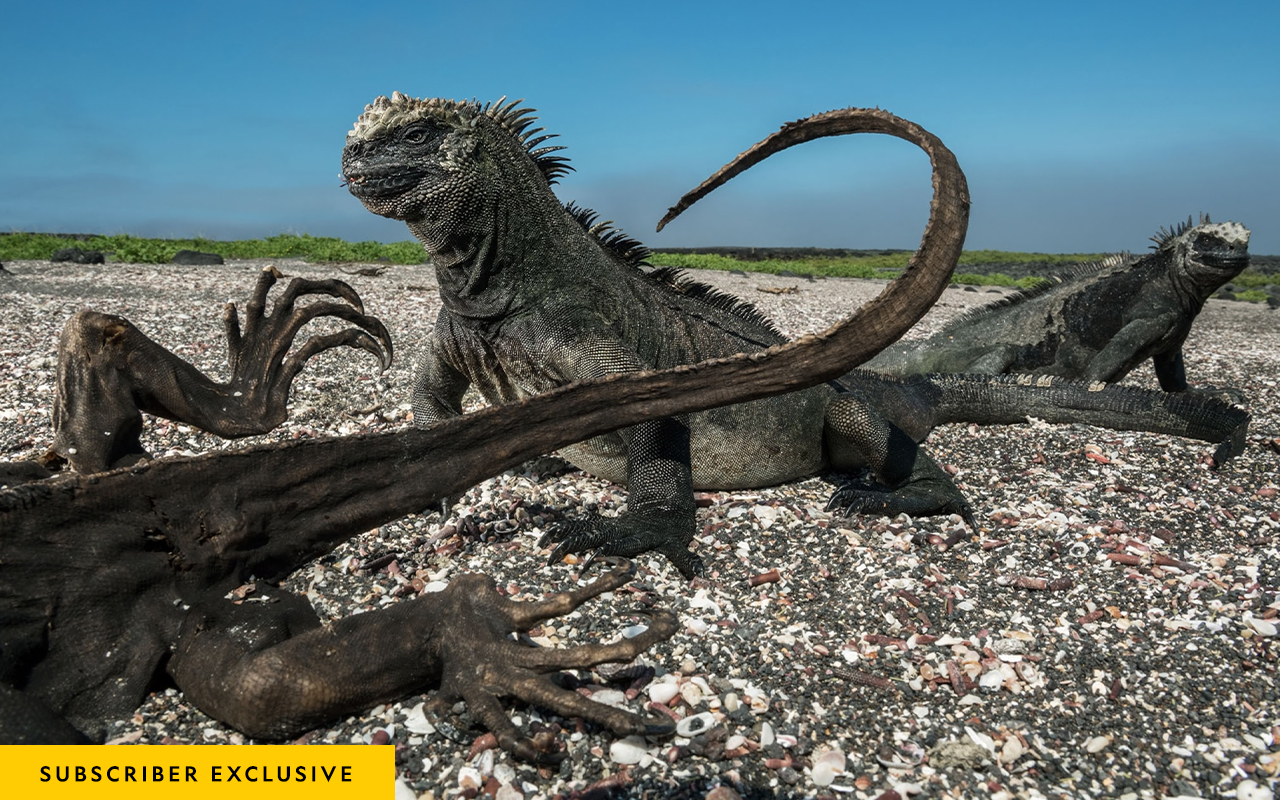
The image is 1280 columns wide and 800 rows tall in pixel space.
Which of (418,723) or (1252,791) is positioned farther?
(418,723)

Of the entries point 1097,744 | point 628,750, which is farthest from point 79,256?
point 1097,744

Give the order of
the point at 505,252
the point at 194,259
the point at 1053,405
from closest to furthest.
Result: 1. the point at 505,252
2. the point at 1053,405
3. the point at 194,259

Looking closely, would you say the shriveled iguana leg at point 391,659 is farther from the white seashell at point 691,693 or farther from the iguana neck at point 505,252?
the iguana neck at point 505,252

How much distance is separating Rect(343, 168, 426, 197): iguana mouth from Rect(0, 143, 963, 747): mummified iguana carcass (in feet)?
5.38

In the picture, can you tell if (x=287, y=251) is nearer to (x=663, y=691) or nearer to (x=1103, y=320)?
(x=1103, y=320)

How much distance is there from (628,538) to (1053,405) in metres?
3.50

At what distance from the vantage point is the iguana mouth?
362 cm

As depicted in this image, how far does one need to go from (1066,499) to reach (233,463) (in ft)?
12.7

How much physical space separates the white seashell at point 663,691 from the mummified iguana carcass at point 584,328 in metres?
0.83

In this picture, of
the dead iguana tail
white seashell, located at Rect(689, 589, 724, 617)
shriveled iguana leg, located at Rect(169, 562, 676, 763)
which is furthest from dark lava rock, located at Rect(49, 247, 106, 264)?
white seashell, located at Rect(689, 589, 724, 617)

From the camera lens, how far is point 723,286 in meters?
17.7

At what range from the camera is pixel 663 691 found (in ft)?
8.63

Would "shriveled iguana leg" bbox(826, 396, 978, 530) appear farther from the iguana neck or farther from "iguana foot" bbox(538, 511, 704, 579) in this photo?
the iguana neck

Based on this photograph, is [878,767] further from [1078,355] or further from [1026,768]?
[1078,355]
